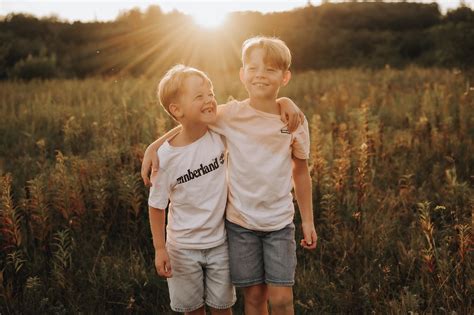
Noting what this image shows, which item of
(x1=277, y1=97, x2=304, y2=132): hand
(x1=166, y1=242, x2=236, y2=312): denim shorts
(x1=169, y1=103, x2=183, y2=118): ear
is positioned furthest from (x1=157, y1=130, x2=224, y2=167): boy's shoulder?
(x1=166, y1=242, x2=236, y2=312): denim shorts

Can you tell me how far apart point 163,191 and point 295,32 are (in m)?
25.9

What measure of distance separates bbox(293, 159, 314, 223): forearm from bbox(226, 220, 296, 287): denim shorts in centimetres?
13

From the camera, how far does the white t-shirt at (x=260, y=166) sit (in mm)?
2355

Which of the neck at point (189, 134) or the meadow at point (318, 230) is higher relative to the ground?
the neck at point (189, 134)

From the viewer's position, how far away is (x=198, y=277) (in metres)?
2.43

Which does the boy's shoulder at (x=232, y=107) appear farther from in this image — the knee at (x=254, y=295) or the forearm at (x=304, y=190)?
the knee at (x=254, y=295)

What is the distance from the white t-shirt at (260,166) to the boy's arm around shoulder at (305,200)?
4.1 inches

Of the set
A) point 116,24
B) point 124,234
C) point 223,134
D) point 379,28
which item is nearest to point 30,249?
point 124,234

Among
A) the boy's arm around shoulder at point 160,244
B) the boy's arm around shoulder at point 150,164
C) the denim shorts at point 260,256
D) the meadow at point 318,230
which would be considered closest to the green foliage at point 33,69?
the meadow at point 318,230

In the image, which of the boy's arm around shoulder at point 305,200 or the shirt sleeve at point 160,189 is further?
the boy's arm around shoulder at point 305,200

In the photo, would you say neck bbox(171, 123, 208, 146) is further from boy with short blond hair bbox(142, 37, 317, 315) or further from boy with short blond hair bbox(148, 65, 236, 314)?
boy with short blond hair bbox(142, 37, 317, 315)

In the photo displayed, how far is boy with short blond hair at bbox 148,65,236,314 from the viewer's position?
2.34 meters

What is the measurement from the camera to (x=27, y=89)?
11.0 meters

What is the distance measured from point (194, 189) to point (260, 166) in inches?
14.2
